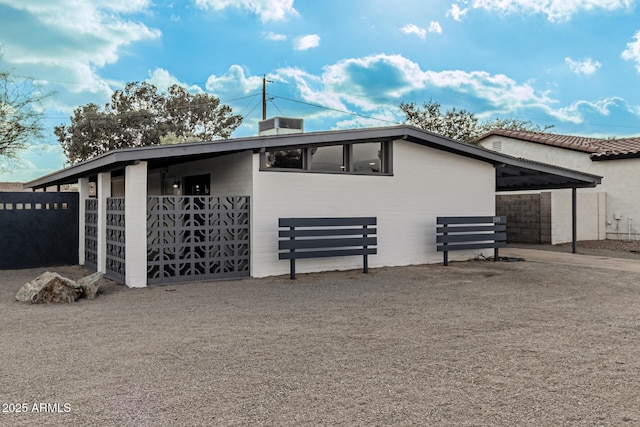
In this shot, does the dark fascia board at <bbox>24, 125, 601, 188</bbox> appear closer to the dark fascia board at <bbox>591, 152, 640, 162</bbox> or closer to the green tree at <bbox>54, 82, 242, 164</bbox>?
the dark fascia board at <bbox>591, 152, 640, 162</bbox>

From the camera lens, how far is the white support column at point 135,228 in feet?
26.3

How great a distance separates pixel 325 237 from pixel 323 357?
5.13m

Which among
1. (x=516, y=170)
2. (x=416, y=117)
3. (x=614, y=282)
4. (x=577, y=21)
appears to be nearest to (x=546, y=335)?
(x=614, y=282)

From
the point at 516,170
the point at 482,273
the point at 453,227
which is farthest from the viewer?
the point at 516,170

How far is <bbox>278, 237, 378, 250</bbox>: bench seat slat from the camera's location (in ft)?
29.2

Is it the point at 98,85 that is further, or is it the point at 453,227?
the point at 98,85

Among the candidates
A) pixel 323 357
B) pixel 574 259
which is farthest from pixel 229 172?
pixel 574 259

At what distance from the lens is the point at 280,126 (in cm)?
1033

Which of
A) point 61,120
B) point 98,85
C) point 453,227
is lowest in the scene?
point 453,227

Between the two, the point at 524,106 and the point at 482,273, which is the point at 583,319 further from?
the point at 524,106

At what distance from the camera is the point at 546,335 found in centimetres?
523

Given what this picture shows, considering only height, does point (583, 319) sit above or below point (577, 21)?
below

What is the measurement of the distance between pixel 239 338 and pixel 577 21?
53.8 ft

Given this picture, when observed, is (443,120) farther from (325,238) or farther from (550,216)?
(325,238)
